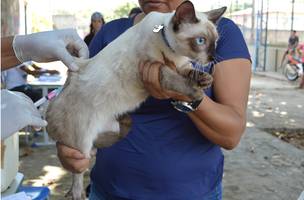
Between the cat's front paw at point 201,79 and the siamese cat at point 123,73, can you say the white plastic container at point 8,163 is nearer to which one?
the siamese cat at point 123,73

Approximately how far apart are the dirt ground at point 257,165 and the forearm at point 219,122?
9.56ft

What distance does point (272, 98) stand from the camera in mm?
11062

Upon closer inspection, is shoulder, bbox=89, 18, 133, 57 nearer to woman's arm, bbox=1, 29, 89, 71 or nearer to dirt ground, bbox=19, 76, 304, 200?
woman's arm, bbox=1, 29, 89, 71

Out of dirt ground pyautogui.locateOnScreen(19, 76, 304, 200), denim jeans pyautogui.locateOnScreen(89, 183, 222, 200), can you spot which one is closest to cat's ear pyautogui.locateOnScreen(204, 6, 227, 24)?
denim jeans pyautogui.locateOnScreen(89, 183, 222, 200)

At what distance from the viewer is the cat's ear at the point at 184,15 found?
59.6 inches

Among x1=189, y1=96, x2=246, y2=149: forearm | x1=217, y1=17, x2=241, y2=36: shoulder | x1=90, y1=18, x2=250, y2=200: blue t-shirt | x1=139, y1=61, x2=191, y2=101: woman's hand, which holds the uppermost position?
x1=217, y1=17, x2=241, y2=36: shoulder

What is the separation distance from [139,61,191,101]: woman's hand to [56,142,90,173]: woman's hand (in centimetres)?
39

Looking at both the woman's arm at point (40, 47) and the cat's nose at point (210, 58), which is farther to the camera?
the woman's arm at point (40, 47)

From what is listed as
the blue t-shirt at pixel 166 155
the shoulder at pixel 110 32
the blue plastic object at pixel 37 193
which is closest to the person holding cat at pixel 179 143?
the blue t-shirt at pixel 166 155

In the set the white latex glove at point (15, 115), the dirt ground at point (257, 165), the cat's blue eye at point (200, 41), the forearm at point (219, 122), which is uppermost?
the cat's blue eye at point (200, 41)

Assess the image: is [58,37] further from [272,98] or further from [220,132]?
[272,98]

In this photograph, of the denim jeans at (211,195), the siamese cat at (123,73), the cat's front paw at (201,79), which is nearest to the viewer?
the cat's front paw at (201,79)

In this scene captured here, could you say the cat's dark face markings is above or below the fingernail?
above

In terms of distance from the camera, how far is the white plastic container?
2.45 metres
